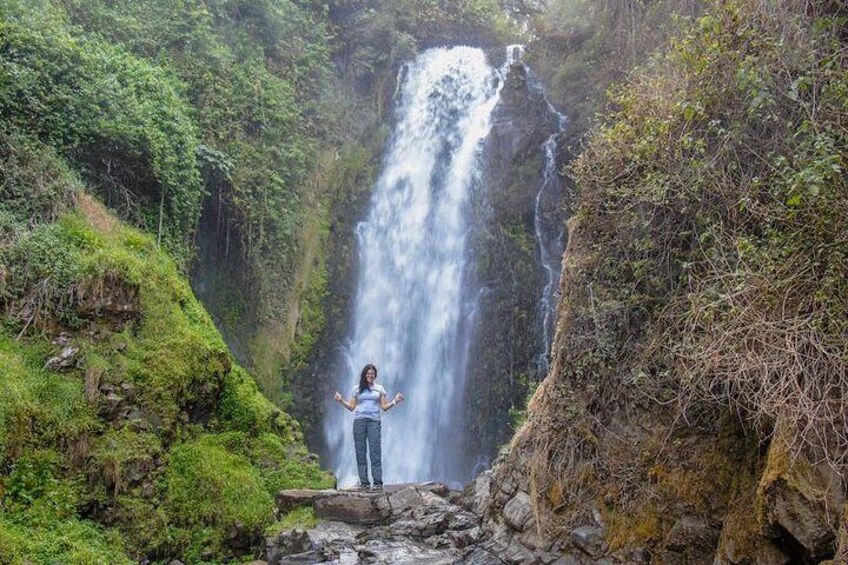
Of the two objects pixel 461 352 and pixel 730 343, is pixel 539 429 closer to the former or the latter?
pixel 730 343

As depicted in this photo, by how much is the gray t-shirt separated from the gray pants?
0.22ft

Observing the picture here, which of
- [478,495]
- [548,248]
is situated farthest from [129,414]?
[548,248]

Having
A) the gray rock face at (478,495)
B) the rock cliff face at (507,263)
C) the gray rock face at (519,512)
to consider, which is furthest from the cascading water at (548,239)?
the gray rock face at (519,512)

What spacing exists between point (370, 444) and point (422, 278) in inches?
271

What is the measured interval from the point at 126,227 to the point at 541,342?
302 inches

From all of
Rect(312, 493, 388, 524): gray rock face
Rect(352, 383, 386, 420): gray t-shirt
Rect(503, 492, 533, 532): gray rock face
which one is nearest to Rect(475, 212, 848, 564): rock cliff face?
Rect(503, 492, 533, 532): gray rock face

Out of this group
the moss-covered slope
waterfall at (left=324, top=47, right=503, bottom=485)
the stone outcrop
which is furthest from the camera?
waterfall at (left=324, top=47, right=503, bottom=485)

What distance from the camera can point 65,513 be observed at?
733 centimetres

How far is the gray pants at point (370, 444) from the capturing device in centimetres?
841

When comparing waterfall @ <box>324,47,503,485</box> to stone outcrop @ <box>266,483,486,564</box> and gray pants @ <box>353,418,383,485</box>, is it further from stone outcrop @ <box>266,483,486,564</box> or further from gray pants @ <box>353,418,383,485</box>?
stone outcrop @ <box>266,483,486,564</box>

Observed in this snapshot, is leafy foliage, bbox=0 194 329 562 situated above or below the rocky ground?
above

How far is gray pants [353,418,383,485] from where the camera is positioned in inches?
331

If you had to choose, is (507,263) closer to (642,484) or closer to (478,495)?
(478,495)

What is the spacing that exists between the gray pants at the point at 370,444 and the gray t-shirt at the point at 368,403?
0.22 ft
